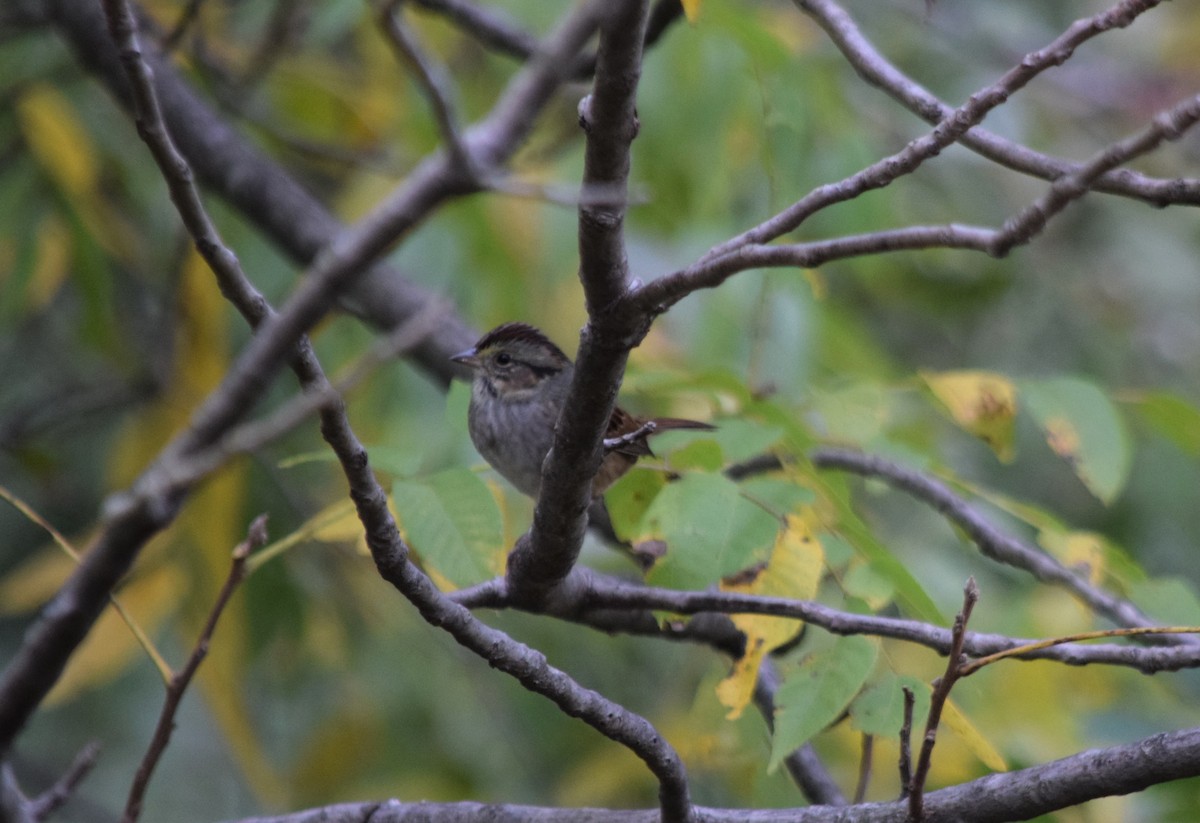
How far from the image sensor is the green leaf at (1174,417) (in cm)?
357

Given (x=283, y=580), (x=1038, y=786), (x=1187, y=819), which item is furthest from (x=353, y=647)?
(x=1038, y=786)

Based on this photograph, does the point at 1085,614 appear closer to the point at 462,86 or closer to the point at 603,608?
the point at 603,608

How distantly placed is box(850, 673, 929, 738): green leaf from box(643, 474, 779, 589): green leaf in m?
0.34

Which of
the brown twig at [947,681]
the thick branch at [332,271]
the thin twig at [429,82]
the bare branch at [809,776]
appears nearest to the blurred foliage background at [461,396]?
the bare branch at [809,776]

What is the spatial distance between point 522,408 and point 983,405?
1.56m

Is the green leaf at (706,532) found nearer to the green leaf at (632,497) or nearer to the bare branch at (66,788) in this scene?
the green leaf at (632,497)

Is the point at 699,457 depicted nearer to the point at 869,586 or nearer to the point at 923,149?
the point at 869,586

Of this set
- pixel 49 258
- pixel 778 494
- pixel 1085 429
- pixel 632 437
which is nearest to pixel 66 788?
Answer: pixel 632 437

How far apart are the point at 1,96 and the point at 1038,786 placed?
4.41m

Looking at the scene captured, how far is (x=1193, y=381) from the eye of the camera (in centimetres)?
810

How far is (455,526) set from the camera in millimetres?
2557

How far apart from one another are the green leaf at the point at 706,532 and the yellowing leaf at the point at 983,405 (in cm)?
100

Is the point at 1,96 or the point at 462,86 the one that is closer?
the point at 1,96

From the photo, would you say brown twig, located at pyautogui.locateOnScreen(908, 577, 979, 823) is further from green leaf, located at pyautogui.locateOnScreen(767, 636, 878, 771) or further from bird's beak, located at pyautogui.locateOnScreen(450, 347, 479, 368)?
bird's beak, located at pyautogui.locateOnScreen(450, 347, 479, 368)
